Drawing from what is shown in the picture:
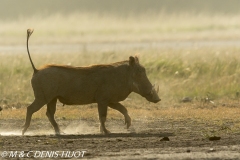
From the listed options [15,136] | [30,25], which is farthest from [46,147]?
[30,25]

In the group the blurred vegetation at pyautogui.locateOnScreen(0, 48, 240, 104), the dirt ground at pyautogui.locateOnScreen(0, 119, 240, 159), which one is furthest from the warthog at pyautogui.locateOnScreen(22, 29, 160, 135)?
the blurred vegetation at pyautogui.locateOnScreen(0, 48, 240, 104)

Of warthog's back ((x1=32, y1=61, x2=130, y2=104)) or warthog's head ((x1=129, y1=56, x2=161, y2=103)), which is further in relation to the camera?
warthog's head ((x1=129, y1=56, x2=161, y2=103))

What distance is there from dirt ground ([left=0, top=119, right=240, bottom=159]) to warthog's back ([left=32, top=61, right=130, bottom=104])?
1.70 ft

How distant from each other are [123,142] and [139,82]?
210cm

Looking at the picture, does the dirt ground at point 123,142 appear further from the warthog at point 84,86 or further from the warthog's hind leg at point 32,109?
the warthog at point 84,86

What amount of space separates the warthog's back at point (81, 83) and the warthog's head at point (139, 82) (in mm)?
178

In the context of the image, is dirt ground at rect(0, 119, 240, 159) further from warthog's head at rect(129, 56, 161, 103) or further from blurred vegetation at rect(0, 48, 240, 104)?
blurred vegetation at rect(0, 48, 240, 104)

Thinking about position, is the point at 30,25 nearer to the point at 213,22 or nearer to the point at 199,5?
the point at 213,22

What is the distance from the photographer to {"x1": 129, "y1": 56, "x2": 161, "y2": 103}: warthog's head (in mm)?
15039

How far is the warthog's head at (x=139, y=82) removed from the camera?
49.3ft

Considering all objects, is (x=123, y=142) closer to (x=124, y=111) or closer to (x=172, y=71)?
(x=124, y=111)

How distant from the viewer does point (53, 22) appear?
4219 centimetres

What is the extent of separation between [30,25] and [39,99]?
2554cm

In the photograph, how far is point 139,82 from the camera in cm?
1509
